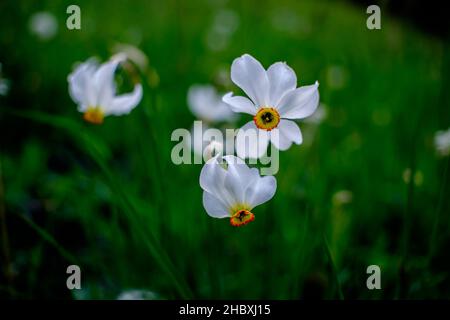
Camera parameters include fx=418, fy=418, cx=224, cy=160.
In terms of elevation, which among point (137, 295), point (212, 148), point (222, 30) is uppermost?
point (222, 30)

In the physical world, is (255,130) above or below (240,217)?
above

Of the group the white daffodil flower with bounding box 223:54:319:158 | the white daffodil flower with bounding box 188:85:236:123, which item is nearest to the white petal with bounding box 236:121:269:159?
the white daffodil flower with bounding box 223:54:319:158

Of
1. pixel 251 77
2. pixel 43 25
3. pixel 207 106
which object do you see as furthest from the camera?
pixel 43 25

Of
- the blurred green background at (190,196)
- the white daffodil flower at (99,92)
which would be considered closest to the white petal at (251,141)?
the blurred green background at (190,196)

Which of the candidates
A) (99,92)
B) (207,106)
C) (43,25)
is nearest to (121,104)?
(99,92)

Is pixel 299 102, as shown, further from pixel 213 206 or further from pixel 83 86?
pixel 83 86

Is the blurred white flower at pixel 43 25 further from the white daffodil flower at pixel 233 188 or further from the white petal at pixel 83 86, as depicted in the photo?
the white daffodil flower at pixel 233 188
